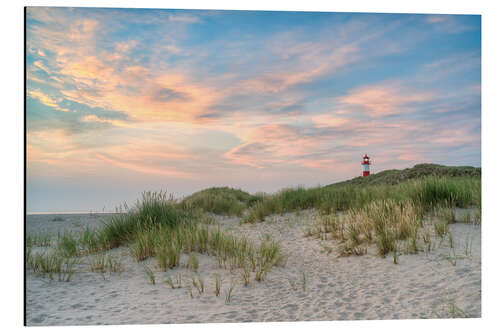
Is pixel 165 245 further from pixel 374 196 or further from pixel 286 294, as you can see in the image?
pixel 374 196

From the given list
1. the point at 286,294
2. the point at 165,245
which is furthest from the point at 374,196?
the point at 165,245

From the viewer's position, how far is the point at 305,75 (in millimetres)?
4832

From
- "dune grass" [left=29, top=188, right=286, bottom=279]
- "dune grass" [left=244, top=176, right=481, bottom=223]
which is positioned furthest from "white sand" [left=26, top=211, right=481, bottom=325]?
"dune grass" [left=244, top=176, right=481, bottom=223]

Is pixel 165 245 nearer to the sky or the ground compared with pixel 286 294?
nearer to the sky

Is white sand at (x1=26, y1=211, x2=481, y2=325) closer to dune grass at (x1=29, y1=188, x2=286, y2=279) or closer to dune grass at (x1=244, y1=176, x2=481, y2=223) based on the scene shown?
dune grass at (x1=29, y1=188, x2=286, y2=279)

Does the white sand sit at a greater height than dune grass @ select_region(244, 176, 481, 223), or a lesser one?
lesser

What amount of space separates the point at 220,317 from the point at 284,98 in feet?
10.1

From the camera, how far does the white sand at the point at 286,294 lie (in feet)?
10.4

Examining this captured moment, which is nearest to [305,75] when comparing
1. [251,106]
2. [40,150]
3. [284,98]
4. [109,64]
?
[284,98]

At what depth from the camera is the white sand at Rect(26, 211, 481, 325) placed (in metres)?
3.18

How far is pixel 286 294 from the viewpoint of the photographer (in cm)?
366

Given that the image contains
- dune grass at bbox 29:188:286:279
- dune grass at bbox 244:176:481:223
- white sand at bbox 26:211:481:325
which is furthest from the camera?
dune grass at bbox 244:176:481:223

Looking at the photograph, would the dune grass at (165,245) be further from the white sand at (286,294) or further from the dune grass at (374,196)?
the dune grass at (374,196)

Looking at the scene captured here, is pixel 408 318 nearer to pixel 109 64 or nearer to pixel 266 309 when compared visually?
pixel 266 309
